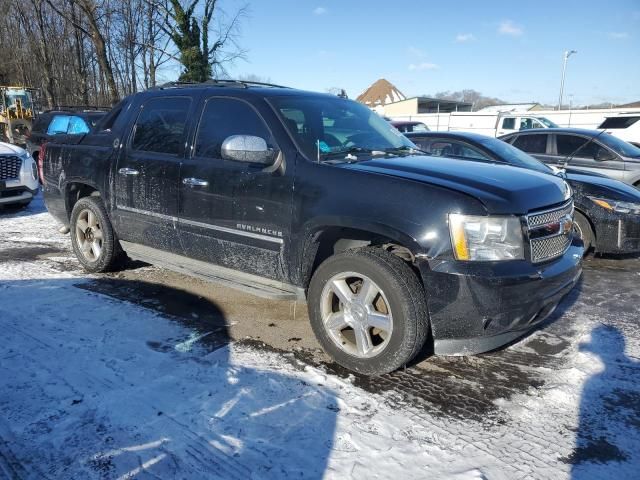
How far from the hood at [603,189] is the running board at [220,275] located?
422 cm

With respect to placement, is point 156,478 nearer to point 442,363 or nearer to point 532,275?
point 442,363

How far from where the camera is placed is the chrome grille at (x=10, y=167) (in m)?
8.29

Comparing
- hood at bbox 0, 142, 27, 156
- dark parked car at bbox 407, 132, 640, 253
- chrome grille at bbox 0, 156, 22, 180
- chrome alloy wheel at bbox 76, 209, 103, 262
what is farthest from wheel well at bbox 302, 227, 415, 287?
hood at bbox 0, 142, 27, 156

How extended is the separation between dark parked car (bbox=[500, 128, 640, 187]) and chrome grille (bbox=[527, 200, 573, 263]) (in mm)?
5080

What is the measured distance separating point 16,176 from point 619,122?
16386 millimetres

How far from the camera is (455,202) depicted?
2799 millimetres

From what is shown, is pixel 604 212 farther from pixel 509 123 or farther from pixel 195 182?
pixel 509 123

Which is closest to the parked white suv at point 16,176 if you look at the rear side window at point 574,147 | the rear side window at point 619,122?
the rear side window at point 574,147

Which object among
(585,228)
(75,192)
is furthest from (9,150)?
(585,228)

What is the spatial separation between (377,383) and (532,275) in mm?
1157

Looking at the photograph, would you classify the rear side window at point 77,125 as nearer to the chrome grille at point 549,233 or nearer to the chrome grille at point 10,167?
the chrome grille at point 10,167

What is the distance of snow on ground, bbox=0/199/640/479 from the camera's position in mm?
2324

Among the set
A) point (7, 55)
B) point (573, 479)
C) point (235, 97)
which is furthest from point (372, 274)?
point (7, 55)

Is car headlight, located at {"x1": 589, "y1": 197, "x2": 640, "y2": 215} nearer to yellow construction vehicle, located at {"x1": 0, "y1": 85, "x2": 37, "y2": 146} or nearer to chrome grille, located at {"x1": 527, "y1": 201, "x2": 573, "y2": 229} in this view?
chrome grille, located at {"x1": 527, "y1": 201, "x2": 573, "y2": 229}
